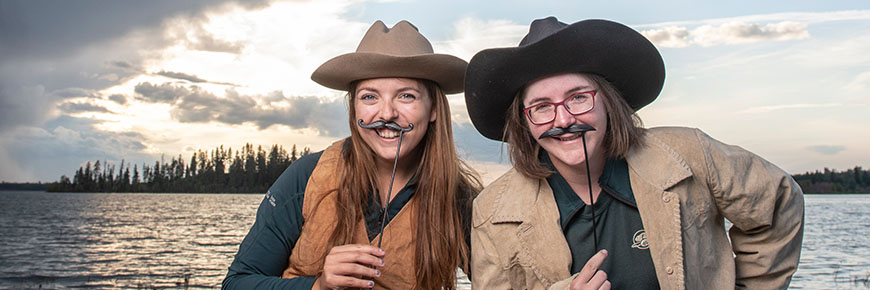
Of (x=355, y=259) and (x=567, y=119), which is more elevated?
(x=567, y=119)

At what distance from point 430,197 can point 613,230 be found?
1.20 meters

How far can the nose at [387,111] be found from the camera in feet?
11.3

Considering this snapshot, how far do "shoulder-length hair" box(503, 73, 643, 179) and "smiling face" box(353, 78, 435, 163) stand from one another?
0.53 metres

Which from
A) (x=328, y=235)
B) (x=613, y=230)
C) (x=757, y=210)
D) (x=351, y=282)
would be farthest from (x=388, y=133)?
(x=757, y=210)

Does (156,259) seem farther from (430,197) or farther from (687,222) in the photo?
(687,222)

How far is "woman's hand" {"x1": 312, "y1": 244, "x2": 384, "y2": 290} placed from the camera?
300cm

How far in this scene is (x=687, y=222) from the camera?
9.59ft

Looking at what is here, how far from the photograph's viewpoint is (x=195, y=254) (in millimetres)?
27250

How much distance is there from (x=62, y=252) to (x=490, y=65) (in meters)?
33.0

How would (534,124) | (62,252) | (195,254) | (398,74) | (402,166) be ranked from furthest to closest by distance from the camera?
(62,252) < (195,254) < (402,166) < (398,74) < (534,124)

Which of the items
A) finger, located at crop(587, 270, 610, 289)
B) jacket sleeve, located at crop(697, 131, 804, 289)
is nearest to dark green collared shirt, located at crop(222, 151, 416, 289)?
finger, located at crop(587, 270, 610, 289)

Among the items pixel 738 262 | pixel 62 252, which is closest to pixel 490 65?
pixel 738 262

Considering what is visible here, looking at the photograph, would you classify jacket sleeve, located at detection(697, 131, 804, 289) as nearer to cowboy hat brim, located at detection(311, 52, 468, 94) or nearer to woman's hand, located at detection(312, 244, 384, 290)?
cowboy hat brim, located at detection(311, 52, 468, 94)

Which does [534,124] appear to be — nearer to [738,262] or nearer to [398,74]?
[398,74]
